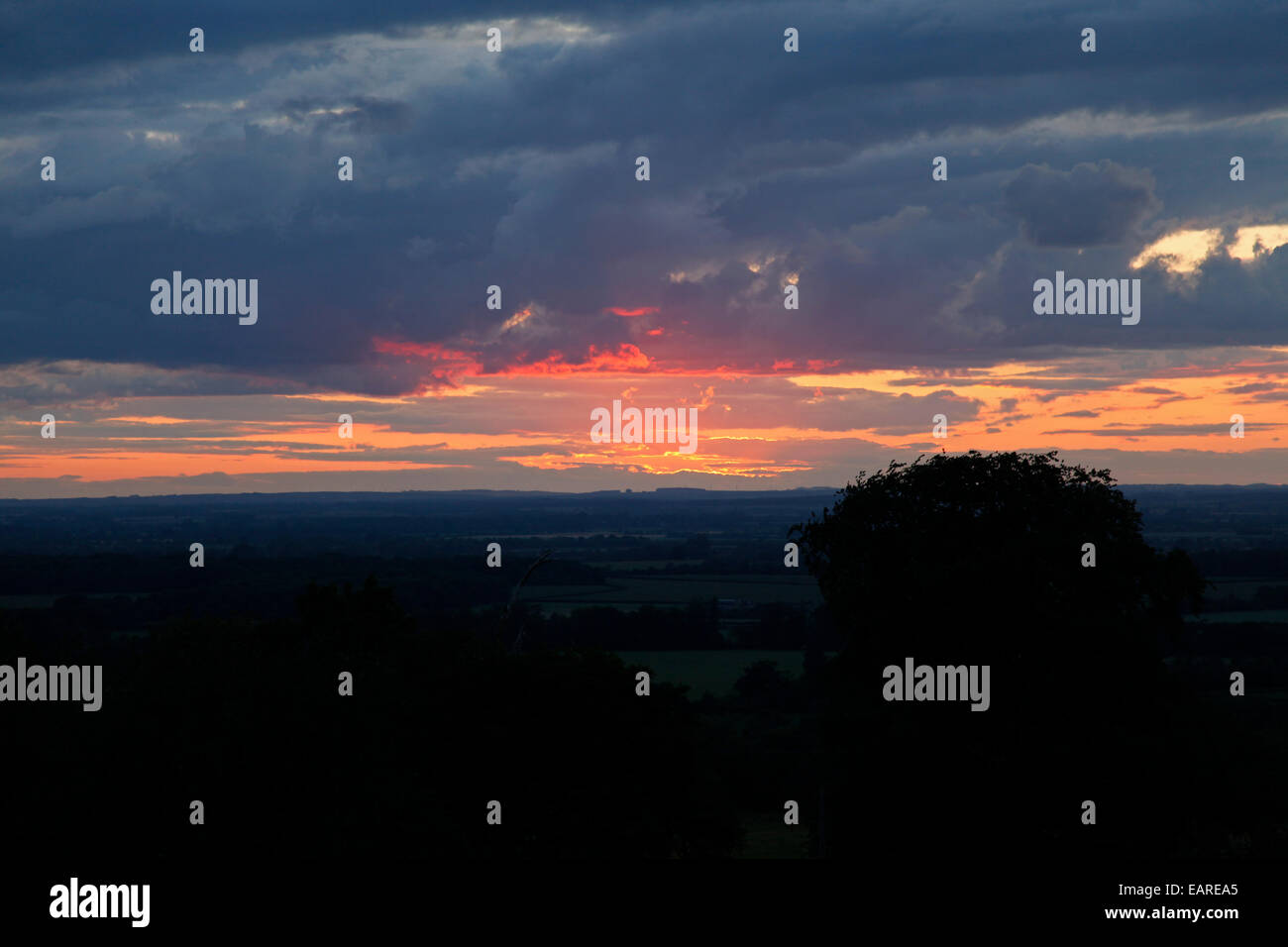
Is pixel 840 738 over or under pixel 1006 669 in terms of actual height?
under

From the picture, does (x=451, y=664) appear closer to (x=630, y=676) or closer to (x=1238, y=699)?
(x=630, y=676)

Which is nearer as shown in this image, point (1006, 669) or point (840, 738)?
point (1006, 669)

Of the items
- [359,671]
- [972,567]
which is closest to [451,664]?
[359,671]

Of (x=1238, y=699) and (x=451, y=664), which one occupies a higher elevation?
(x=451, y=664)

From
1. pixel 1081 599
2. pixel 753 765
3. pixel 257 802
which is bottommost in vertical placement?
pixel 753 765
